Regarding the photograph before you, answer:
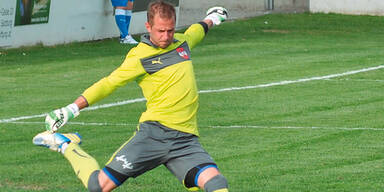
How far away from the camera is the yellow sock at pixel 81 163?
23.4 feet

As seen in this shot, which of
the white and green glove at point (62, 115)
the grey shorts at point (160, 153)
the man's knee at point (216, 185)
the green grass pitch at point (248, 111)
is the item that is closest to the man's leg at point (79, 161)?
the grey shorts at point (160, 153)

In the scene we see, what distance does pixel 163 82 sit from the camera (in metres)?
6.91

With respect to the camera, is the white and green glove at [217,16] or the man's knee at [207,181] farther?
the white and green glove at [217,16]

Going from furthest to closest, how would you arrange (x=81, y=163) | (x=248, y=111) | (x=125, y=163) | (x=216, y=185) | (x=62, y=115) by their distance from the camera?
(x=248, y=111), (x=81, y=163), (x=125, y=163), (x=62, y=115), (x=216, y=185)

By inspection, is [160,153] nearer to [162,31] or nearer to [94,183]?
[94,183]

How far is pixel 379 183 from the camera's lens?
28.3 feet

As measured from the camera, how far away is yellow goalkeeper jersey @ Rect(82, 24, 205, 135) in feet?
22.4

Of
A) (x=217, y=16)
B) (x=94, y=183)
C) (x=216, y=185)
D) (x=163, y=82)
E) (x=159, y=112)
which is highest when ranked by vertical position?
(x=217, y=16)

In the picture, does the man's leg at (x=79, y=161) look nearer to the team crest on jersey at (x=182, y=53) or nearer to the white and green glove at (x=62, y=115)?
the white and green glove at (x=62, y=115)

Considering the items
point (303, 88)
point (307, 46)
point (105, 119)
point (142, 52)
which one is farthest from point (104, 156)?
point (307, 46)

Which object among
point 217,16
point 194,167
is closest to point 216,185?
point 194,167

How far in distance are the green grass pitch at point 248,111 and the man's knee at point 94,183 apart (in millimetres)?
1483

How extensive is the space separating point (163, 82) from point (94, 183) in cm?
94

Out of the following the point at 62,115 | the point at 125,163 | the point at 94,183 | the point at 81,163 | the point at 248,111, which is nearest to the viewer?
the point at 62,115
